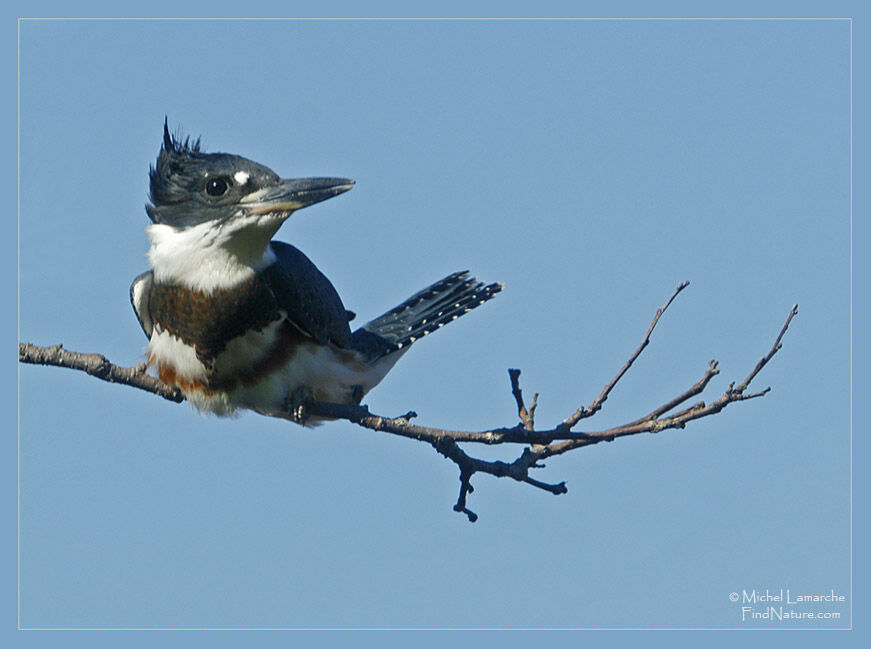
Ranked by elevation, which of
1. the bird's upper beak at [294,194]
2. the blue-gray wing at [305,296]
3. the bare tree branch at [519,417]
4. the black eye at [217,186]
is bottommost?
the bare tree branch at [519,417]

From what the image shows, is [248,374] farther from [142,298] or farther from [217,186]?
[217,186]

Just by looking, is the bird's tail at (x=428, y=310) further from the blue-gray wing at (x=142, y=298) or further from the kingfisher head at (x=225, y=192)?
the kingfisher head at (x=225, y=192)

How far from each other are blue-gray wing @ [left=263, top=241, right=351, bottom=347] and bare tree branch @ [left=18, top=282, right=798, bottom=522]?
1.44ft

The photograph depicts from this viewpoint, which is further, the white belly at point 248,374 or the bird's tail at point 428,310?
the bird's tail at point 428,310

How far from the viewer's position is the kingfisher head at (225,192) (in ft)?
15.2

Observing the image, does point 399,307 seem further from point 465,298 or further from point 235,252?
point 235,252

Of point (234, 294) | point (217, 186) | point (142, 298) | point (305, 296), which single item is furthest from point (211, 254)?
point (142, 298)

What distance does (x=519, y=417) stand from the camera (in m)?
4.54

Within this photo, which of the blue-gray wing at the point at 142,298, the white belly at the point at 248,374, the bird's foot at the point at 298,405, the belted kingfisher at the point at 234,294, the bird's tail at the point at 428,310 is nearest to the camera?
the belted kingfisher at the point at 234,294

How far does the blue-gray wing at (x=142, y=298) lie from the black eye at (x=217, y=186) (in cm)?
73

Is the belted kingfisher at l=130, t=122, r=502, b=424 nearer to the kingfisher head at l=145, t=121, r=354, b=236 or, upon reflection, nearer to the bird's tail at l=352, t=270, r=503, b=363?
the kingfisher head at l=145, t=121, r=354, b=236

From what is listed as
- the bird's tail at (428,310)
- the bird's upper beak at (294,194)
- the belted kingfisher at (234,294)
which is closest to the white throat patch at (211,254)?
the belted kingfisher at (234,294)

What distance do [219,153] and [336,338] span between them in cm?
121

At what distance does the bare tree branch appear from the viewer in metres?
3.89
